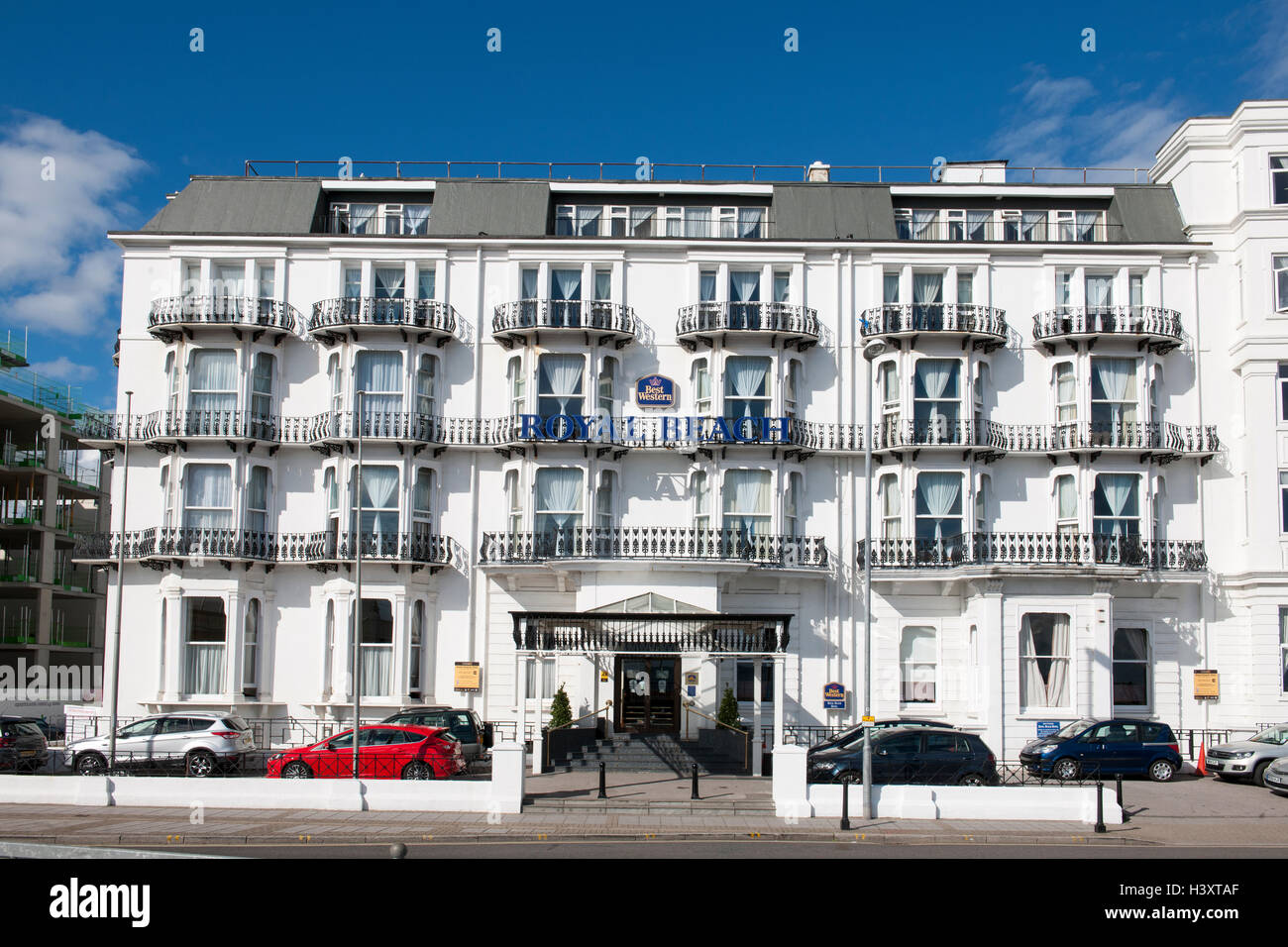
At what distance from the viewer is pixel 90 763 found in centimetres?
2833

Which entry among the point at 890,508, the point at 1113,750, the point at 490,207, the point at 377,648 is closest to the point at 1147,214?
the point at 890,508

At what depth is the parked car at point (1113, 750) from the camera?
2812cm

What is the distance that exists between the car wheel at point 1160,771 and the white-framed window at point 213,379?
27.9m

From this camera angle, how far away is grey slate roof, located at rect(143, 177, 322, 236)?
36.2 m

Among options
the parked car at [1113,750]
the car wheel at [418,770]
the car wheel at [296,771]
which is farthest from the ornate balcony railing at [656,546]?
the car wheel at [296,771]

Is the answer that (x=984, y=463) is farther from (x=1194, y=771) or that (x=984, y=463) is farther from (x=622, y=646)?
(x=622, y=646)

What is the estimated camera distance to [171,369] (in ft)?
116

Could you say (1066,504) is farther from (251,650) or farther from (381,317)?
(251,650)

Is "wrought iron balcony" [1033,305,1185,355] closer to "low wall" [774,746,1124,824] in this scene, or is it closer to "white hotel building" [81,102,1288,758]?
"white hotel building" [81,102,1288,758]

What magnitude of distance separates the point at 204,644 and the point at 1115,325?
2915cm

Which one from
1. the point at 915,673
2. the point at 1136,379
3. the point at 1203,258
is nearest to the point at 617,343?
the point at 915,673

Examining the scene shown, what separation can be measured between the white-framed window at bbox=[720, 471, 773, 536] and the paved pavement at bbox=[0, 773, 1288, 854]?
1078 centimetres

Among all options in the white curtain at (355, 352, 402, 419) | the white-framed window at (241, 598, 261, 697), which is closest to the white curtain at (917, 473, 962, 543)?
the white curtain at (355, 352, 402, 419)

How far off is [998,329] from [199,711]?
26636 mm
